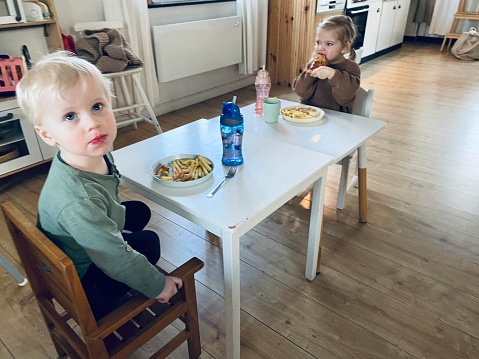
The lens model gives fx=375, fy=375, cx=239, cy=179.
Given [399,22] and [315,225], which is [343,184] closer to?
[315,225]

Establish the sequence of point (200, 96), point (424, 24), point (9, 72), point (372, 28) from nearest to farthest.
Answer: point (9, 72), point (200, 96), point (372, 28), point (424, 24)

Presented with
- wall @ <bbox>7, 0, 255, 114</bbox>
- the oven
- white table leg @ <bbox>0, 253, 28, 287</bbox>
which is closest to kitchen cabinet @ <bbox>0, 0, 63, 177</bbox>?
wall @ <bbox>7, 0, 255, 114</bbox>

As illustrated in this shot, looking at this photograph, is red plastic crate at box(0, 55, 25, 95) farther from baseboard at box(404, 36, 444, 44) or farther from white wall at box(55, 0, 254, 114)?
baseboard at box(404, 36, 444, 44)

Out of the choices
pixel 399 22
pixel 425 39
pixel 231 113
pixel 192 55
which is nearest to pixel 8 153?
pixel 231 113

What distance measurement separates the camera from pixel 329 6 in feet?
13.4

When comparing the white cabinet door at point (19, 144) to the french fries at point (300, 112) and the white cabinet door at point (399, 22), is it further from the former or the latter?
the white cabinet door at point (399, 22)

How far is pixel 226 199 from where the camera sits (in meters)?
Result: 1.02

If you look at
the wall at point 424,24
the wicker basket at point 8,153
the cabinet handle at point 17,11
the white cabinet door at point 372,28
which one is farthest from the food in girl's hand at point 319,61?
the wall at point 424,24

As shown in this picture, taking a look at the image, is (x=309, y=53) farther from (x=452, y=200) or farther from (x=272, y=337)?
(x=272, y=337)

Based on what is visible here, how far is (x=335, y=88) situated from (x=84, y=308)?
53.7 inches

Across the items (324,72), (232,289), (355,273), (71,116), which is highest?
(71,116)

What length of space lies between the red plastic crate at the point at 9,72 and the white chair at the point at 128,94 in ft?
1.74

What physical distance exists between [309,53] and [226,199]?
3465mm

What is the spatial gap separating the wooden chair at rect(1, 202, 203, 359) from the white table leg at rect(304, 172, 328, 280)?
0.52 meters
